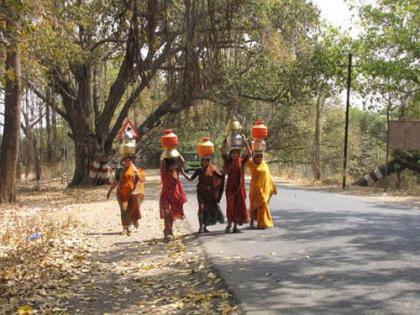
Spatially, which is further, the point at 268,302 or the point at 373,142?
the point at 373,142

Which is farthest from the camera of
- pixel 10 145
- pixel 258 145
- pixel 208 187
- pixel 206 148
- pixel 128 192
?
pixel 10 145

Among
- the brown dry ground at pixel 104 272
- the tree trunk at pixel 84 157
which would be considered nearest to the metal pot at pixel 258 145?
the brown dry ground at pixel 104 272

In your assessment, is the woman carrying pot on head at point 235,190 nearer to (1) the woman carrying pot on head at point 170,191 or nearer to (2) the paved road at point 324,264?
(2) the paved road at point 324,264

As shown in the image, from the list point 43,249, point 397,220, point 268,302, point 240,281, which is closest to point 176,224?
point 43,249

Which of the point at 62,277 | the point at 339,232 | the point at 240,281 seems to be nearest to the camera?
the point at 240,281

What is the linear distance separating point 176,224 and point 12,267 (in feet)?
16.9

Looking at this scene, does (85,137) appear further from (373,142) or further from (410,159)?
(373,142)

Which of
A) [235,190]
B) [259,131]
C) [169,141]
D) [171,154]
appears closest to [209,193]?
[235,190]

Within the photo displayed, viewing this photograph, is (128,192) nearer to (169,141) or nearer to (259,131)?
(169,141)

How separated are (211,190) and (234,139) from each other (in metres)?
1.05

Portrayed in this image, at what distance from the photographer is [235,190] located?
394 inches

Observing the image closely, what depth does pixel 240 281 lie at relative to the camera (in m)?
6.29

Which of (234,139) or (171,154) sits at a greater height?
(234,139)

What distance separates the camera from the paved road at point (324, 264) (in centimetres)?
526
